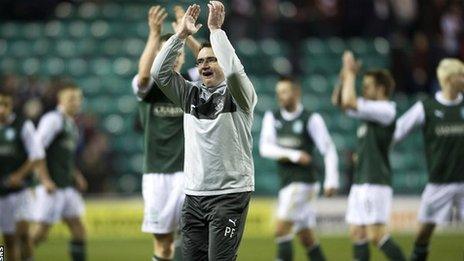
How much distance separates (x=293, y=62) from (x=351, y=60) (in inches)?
410

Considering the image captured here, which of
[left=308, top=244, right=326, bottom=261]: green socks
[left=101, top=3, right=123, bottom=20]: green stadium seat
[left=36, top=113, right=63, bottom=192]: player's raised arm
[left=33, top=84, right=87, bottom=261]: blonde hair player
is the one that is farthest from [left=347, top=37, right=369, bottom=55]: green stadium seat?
[left=36, top=113, right=63, bottom=192]: player's raised arm

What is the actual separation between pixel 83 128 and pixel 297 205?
760cm

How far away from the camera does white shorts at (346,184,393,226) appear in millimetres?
10742

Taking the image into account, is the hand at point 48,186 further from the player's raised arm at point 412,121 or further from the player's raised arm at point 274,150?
the player's raised arm at point 412,121

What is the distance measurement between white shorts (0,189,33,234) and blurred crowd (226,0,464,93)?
31.0 ft

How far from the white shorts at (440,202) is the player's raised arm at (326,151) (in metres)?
1.28

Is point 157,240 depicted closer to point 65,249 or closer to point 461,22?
point 65,249

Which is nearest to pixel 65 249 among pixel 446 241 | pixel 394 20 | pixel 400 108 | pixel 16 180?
pixel 16 180

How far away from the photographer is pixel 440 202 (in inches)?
418

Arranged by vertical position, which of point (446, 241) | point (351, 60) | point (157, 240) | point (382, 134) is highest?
point (351, 60)

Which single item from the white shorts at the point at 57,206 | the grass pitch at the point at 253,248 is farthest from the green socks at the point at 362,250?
the white shorts at the point at 57,206

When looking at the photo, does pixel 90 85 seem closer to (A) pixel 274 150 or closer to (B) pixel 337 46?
(B) pixel 337 46

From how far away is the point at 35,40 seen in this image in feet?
69.8

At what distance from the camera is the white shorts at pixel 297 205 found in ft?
38.7
